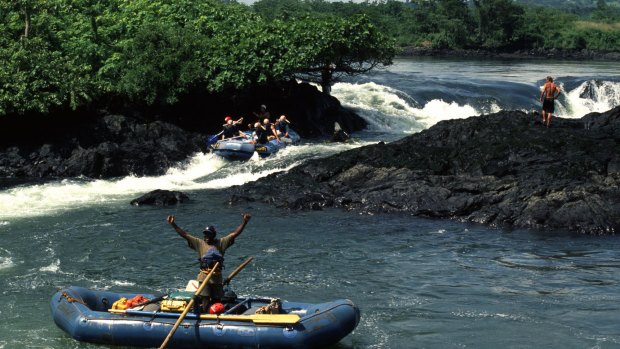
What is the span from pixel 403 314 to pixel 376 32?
19.3m

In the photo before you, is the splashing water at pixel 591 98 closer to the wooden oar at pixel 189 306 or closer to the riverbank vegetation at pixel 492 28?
the wooden oar at pixel 189 306

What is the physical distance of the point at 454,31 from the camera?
7712cm

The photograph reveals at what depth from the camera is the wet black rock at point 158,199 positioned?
22734 mm

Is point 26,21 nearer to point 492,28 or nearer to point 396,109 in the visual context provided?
point 396,109

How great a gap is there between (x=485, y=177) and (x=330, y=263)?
5.75 meters

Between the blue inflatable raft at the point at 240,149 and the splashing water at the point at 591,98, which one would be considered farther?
the splashing water at the point at 591,98

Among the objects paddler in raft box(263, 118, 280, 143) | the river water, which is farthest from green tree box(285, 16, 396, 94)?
the river water

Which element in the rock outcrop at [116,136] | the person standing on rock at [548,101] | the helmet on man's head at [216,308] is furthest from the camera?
the rock outcrop at [116,136]

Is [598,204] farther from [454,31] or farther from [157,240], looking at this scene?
[454,31]

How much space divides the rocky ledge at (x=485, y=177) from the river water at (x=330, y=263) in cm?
57

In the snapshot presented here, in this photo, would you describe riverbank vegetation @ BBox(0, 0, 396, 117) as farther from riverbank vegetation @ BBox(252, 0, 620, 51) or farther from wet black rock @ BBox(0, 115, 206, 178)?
riverbank vegetation @ BBox(252, 0, 620, 51)

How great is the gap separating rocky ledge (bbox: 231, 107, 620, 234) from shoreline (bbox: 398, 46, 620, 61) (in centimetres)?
4679

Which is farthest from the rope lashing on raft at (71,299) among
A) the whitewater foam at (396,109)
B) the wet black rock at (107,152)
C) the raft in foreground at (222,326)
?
the whitewater foam at (396,109)

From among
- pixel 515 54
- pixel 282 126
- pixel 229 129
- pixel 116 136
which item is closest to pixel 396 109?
pixel 282 126
